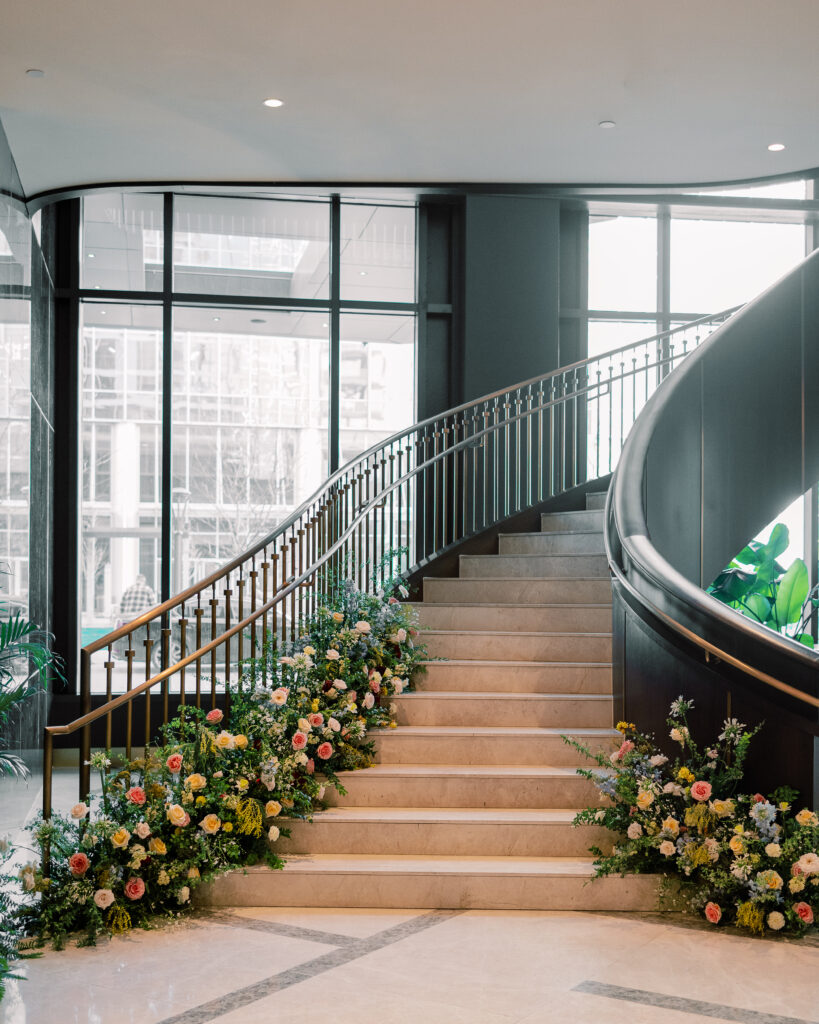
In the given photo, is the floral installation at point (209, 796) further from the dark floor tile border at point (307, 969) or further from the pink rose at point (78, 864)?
the dark floor tile border at point (307, 969)

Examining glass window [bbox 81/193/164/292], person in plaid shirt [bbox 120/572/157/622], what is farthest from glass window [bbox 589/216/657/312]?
person in plaid shirt [bbox 120/572/157/622]

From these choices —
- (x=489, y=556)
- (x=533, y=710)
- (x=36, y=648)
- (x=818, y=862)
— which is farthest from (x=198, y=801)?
(x=489, y=556)

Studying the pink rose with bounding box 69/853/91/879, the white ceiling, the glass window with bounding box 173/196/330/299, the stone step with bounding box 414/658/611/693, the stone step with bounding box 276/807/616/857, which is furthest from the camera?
the glass window with bounding box 173/196/330/299

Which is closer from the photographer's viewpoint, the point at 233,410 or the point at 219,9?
the point at 219,9

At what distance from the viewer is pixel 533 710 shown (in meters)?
5.42

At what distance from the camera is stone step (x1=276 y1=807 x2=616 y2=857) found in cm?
450

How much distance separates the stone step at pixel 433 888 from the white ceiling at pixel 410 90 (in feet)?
13.3

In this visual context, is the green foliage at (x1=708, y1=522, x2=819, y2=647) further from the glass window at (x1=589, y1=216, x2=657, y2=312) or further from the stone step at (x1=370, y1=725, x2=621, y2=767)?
the stone step at (x1=370, y1=725, x2=621, y2=767)

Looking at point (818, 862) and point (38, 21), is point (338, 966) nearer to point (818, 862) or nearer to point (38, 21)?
point (818, 862)

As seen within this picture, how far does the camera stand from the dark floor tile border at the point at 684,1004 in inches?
124

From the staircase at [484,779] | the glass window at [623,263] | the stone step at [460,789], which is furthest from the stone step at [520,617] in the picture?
the glass window at [623,263]

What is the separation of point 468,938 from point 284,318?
617cm

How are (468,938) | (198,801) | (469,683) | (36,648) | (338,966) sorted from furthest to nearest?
(469,683) → (36,648) → (198,801) → (468,938) → (338,966)

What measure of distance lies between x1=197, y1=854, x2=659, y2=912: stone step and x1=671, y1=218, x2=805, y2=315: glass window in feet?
21.4
